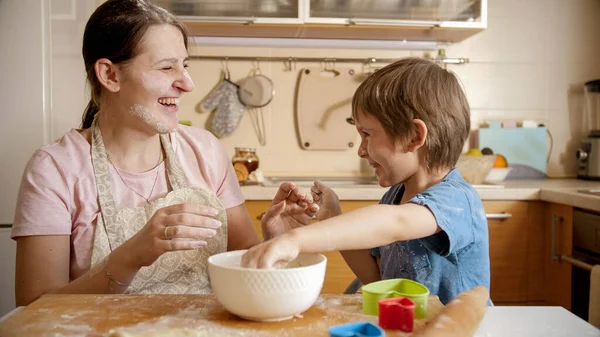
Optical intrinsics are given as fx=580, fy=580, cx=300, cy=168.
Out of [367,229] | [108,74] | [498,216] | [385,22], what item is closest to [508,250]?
[498,216]

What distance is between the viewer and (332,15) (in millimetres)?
2682

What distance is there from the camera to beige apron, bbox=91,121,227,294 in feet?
4.34

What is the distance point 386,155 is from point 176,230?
511mm

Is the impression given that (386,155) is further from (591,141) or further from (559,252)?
(591,141)

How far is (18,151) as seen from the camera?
1936mm

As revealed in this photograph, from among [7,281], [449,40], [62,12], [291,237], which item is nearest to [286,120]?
[449,40]

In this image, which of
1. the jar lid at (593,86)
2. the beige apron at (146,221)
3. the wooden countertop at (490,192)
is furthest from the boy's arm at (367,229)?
the jar lid at (593,86)

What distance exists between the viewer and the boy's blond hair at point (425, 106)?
1247 millimetres

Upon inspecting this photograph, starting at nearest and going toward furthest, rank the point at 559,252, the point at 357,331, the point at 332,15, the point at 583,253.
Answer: the point at 357,331, the point at 583,253, the point at 559,252, the point at 332,15

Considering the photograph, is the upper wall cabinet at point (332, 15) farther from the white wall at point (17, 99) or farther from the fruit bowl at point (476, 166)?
the white wall at point (17, 99)

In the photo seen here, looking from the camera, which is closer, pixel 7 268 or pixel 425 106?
pixel 425 106

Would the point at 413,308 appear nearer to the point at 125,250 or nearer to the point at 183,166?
the point at 125,250

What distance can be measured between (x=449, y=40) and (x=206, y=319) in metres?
2.49

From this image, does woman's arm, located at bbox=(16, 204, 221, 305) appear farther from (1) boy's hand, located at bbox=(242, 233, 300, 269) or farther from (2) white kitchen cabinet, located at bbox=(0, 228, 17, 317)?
(2) white kitchen cabinet, located at bbox=(0, 228, 17, 317)
